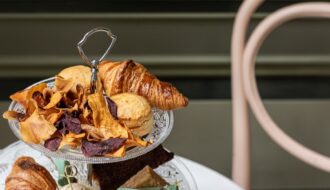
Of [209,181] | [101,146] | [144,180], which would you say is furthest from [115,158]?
[209,181]

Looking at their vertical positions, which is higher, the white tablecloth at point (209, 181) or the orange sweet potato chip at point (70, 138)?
the orange sweet potato chip at point (70, 138)

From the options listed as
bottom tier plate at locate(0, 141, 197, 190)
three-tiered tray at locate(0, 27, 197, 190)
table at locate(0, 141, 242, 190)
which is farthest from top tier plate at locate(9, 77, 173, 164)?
table at locate(0, 141, 242, 190)

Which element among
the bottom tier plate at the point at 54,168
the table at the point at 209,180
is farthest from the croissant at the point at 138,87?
the table at the point at 209,180

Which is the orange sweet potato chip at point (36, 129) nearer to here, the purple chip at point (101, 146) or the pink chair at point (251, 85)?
the purple chip at point (101, 146)

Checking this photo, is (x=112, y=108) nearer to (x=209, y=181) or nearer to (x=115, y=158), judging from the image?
(x=115, y=158)

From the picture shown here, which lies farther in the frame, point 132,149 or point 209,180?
point 209,180

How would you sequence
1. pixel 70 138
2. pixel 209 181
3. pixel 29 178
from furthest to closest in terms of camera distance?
pixel 209 181
pixel 29 178
pixel 70 138
